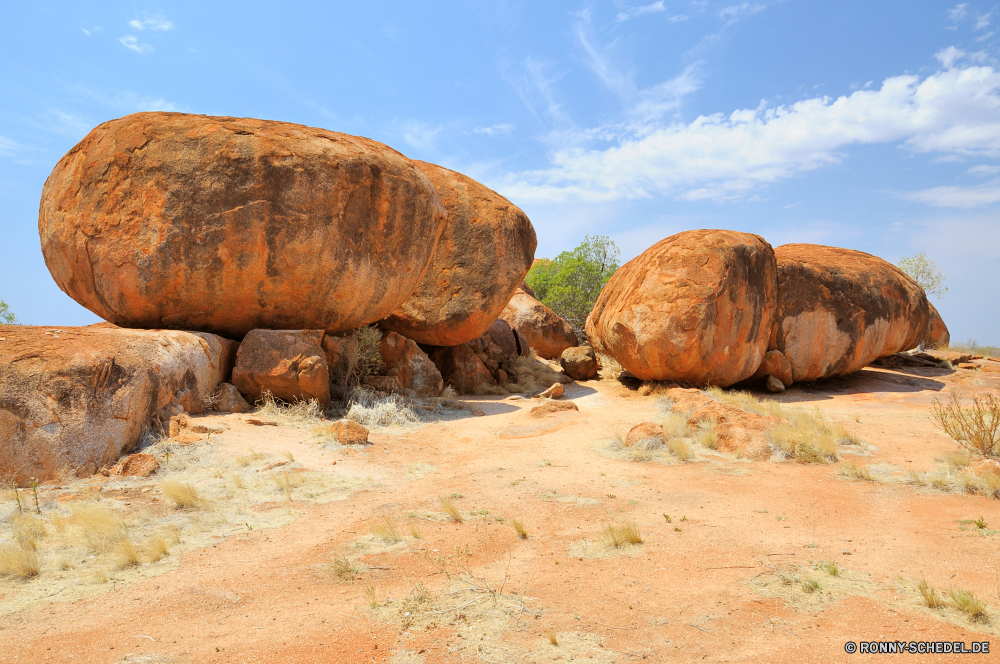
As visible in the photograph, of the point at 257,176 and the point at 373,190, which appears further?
the point at 373,190

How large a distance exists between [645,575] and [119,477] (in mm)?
4598

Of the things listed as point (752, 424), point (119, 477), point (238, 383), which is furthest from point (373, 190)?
point (752, 424)

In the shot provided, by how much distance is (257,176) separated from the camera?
8398 mm

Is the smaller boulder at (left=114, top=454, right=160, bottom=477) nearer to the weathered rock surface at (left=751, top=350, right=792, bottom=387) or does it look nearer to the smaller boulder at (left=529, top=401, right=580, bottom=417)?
the smaller boulder at (left=529, top=401, right=580, bottom=417)

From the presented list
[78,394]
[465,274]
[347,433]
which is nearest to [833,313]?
[465,274]

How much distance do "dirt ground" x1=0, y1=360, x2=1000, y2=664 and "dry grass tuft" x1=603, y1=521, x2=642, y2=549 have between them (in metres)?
0.08

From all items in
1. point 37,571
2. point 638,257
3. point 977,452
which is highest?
point 638,257

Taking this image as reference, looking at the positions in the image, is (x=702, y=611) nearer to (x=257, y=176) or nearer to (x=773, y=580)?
(x=773, y=580)

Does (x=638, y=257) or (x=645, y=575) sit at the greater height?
(x=638, y=257)

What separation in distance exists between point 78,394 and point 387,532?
3.37 meters

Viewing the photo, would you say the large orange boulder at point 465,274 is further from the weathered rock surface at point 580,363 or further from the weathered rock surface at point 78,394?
the weathered rock surface at point 78,394

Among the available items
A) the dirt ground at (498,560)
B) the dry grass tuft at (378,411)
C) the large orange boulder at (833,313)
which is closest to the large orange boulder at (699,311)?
the large orange boulder at (833,313)

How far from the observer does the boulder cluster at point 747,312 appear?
Result: 10922 mm

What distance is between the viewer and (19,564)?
3.60 meters
